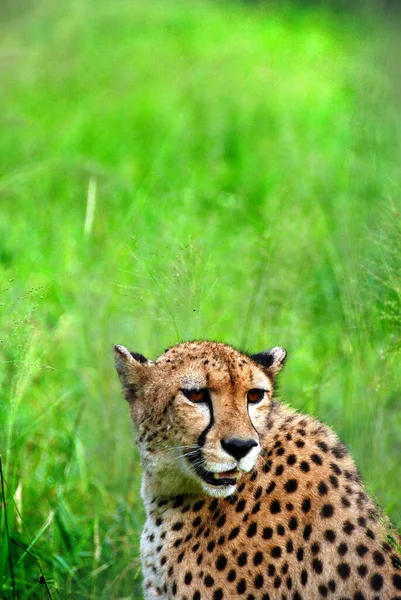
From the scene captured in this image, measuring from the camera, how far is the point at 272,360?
3.15 meters

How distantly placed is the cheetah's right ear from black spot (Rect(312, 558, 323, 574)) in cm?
71

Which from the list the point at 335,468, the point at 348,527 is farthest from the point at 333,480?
the point at 348,527

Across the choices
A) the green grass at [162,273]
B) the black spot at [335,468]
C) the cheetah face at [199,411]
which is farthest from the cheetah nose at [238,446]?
the green grass at [162,273]

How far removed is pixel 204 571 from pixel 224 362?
0.54 meters

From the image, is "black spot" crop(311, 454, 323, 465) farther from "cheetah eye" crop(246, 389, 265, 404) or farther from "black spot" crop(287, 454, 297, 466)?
"cheetah eye" crop(246, 389, 265, 404)

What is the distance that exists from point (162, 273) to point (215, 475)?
0.80m

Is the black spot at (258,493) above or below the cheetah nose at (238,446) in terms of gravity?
below

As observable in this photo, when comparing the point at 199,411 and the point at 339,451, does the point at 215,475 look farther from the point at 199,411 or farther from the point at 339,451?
the point at 339,451

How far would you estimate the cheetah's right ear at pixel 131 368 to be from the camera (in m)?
3.13

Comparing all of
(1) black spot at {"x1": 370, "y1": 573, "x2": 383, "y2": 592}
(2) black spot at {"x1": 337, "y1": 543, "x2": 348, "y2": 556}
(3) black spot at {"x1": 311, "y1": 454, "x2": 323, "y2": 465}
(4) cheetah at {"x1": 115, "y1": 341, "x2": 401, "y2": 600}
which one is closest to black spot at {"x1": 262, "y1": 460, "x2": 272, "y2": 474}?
(4) cheetah at {"x1": 115, "y1": 341, "x2": 401, "y2": 600}

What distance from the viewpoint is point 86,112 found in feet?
29.4

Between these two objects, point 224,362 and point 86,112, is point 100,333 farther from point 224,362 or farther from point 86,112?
point 86,112

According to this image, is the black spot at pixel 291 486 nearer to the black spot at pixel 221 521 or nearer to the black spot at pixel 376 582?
the black spot at pixel 221 521

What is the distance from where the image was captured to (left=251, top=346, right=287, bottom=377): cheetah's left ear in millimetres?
3133
